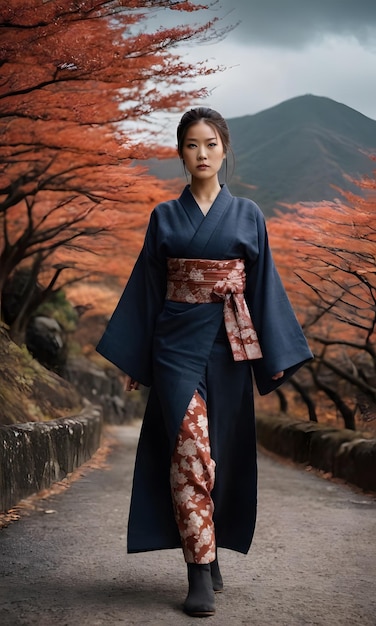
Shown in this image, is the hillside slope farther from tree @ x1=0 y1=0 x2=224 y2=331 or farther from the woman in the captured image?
the woman

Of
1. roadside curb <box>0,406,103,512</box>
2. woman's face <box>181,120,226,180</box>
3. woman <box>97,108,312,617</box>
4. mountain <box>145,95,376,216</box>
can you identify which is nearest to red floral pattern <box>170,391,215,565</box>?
woman <box>97,108,312,617</box>

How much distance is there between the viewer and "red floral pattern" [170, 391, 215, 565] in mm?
3207

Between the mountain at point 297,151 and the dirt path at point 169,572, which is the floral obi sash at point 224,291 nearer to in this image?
the dirt path at point 169,572

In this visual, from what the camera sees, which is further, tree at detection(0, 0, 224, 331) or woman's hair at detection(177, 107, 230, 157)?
tree at detection(0, 0, 224, 331)

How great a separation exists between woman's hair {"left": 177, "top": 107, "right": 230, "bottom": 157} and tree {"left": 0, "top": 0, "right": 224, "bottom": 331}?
2.43 meters

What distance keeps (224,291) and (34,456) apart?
119 inches

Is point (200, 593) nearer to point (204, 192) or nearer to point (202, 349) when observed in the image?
point (202, 349)

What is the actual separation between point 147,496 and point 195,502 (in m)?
0.31

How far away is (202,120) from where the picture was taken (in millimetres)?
3572

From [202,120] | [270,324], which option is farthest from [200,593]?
[202,120]

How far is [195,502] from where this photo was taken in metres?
3.23

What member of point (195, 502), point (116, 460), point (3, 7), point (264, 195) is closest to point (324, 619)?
point (195, 502)

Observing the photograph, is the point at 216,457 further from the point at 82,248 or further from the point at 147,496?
the point at 82,248

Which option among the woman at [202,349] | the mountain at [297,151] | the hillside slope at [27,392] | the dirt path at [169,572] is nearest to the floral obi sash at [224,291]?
the woman at [202,349]
